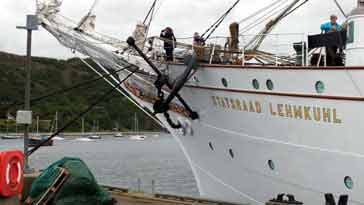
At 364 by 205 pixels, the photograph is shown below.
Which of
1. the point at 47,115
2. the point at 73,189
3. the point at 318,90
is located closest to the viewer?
the point at 73,189

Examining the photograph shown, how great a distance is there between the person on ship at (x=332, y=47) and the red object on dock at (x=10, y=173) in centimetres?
570

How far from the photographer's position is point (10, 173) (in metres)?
7.94

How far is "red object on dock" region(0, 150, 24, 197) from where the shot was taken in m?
7.79

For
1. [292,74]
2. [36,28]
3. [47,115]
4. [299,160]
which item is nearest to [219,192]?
[299,160]

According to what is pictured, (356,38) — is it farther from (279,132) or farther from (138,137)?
(138,137)

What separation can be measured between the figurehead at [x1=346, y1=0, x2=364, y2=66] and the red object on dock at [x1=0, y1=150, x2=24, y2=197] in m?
5.50

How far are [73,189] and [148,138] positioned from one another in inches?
5776

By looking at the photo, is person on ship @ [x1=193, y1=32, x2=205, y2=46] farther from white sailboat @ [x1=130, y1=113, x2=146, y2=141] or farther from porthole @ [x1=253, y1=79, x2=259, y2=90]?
white sailboat @ [x1=130, y1=113, x2=146, y2=141]

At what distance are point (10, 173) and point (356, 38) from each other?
591cm

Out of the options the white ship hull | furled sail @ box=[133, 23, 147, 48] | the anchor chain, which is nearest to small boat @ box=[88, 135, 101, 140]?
furled sail @ box=[133, 23, 147, 48]

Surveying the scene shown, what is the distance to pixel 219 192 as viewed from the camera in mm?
13594

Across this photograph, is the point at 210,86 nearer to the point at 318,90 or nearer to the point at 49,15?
the point at 318,90

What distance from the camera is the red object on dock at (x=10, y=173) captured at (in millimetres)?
7789

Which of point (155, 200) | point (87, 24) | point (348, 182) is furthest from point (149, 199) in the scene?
point (87, 24)
